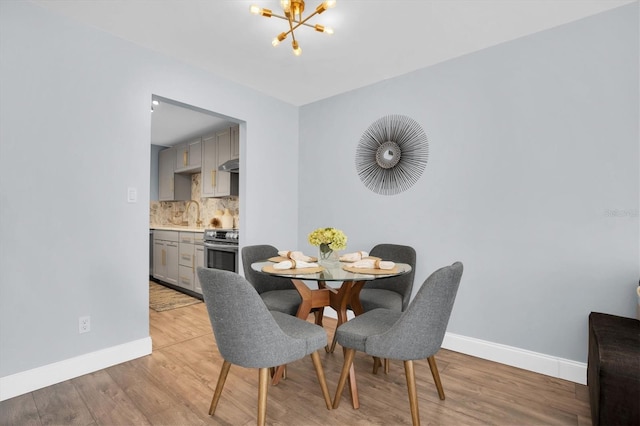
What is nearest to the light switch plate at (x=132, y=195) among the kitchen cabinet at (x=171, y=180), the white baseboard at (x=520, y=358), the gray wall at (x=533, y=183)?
the gray wall at (x=533, y=183)

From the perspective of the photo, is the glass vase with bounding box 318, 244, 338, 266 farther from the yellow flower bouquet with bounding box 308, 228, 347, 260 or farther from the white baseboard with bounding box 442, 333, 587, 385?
the white baseboard with bounding box 442, 333, 587, 385

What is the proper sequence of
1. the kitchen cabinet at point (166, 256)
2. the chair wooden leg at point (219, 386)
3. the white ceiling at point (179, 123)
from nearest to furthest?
1. the chair wooden leg at point (219, 386)
2. the white ceiling at point (179, 123)
3. the kitchen cabinet at point (166, 256)

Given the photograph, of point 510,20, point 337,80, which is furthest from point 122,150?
point 510,20

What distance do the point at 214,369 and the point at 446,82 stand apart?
2909 mm

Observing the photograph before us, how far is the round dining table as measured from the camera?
1.83 meters

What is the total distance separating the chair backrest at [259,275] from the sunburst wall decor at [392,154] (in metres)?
1.24

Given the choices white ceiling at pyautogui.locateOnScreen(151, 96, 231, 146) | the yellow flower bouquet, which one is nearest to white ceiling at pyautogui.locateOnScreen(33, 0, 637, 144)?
white ceiling at pyautogui.locateOnScreen(151, 96, 231, 146)

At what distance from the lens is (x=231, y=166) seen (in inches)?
167

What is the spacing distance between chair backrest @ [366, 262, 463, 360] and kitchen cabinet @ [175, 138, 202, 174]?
4212 mm

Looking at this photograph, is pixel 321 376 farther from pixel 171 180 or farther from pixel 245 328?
pixel 171 180

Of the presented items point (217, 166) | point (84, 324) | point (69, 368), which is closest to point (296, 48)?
point (84, 324)

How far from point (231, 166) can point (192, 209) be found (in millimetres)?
2040

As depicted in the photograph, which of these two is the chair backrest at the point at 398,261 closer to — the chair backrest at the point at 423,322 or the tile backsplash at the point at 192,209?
the chair backrest at the point at 423,322

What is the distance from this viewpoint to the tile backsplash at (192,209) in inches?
211
